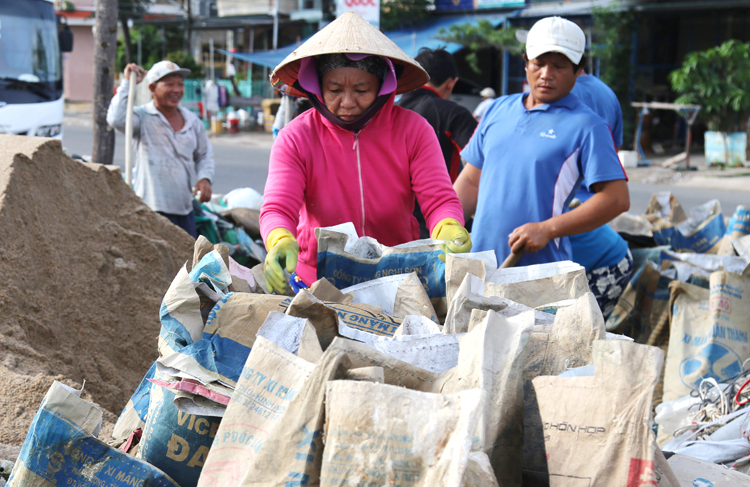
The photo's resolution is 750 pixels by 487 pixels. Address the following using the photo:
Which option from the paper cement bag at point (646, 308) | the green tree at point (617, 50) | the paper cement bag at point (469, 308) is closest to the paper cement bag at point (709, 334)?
the paper cement bag at point (646, 308)

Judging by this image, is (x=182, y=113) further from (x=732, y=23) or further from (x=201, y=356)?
(x=732, y=23)

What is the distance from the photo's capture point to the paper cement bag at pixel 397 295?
179cm

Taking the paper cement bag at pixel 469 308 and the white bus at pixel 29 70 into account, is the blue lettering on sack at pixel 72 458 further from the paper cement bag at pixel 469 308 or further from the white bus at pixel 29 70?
the white bus at pixel 29 70

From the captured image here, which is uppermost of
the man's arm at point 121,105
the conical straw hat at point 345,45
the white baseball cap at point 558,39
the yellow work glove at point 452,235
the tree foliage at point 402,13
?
the tree foliage at point 402,13

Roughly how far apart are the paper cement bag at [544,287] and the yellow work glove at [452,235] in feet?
0.60

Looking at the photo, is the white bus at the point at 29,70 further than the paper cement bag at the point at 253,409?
Yes

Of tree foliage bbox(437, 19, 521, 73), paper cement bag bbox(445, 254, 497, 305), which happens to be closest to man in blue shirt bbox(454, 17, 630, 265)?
paper cement bag bbox(445, 254, 497, 305)

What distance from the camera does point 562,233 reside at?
8.94 ft

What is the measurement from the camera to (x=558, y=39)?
278 cm

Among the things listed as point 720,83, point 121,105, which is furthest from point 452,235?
point 720,83

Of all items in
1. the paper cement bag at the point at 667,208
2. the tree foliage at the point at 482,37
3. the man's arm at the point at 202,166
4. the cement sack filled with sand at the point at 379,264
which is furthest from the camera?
the tree foliage at the point at 482,37

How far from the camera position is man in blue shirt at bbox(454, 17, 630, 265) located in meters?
2.72

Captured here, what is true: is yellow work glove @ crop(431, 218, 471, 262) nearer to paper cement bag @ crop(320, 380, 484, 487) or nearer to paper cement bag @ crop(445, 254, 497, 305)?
paper cement bag @ crop(445, 254, 497, 305)

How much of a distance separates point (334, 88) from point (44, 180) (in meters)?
1.73
